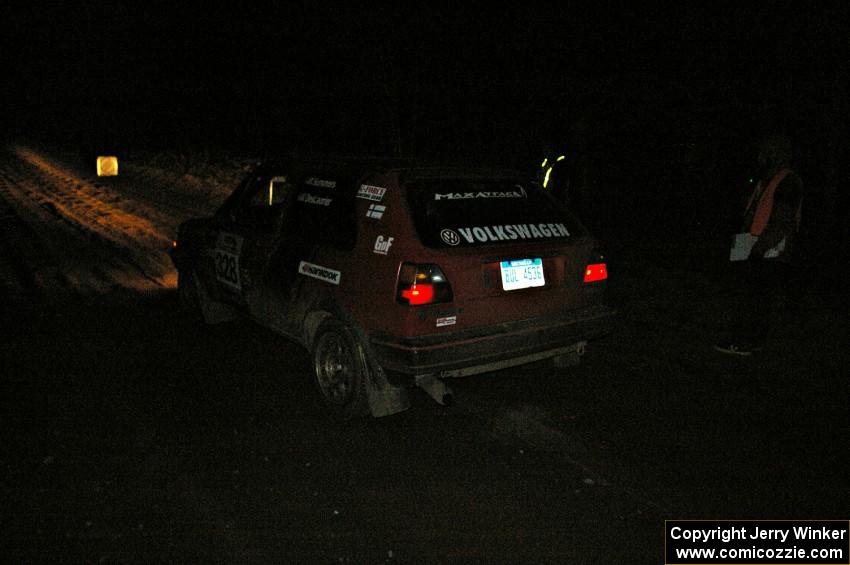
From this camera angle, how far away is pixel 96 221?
580 inches

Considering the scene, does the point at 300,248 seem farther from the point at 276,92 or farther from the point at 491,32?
the point at 276,92

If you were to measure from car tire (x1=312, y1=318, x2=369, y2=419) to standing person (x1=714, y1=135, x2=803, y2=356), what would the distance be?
10.8 ft

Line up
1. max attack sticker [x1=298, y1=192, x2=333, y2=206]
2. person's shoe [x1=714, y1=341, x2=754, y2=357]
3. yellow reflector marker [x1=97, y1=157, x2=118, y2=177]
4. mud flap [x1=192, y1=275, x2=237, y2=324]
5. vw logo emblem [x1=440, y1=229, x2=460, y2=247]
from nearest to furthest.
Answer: vw logo emblem [x1=440, y1=229, x2=460, y2=247] → max attack sticker [x1=298, y1=192, x2=333, y2=206] → person's shoe [x1=714, y1=341, x2=754, y2=357] → mud flap [x1=192, y1=275, x2=237, y2=324] → yellow reflector marker [x1=97, y1=157, x2=118, y2=177]

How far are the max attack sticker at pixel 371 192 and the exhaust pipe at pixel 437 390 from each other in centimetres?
119

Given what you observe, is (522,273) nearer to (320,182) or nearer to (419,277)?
(419,277)

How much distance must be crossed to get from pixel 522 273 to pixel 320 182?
1.68 metres

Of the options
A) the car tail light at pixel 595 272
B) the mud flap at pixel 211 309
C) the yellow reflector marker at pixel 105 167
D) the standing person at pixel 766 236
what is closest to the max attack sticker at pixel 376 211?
the car tail light at pixel 595 272

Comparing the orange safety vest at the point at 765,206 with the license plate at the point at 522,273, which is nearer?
the license plate at the point at 522,273

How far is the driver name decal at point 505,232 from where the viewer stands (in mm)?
4543

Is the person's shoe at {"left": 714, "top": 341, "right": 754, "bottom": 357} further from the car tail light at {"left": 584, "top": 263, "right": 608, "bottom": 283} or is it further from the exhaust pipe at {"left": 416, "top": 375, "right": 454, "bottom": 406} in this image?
the exhaust pipe at {"left": 416, "top": 375, "right": 454, "bottom": 406}

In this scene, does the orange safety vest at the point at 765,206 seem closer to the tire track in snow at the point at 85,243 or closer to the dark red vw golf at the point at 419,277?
the dark red vw golf at the point at 419,277

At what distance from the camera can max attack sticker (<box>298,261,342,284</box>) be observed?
4854 millimetres

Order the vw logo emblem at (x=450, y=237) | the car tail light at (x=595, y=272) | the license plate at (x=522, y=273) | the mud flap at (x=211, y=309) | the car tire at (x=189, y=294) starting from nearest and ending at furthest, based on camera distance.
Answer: the vw logo emblem at (x=450, y=237), the license plate at (x=522, y=273), the car tail light at (x=595, y=272), the mud flap at (x=211, y=309), the car tire at (x=189, y=294)

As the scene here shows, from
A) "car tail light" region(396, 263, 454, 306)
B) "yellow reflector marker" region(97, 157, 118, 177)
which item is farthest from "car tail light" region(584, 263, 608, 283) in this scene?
"yellow reflector marker" region(97, 157, 118, 177)
